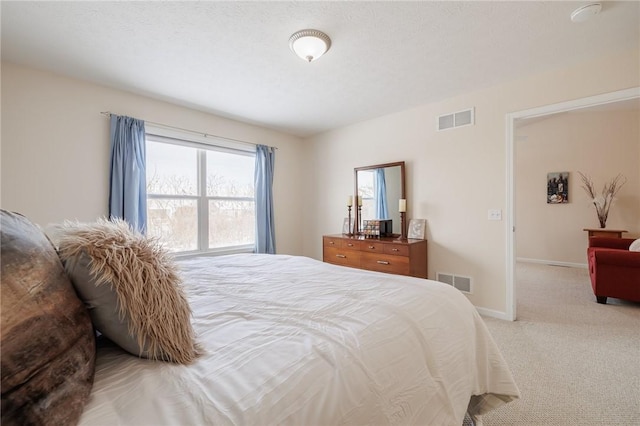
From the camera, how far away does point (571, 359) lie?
6.83 feet

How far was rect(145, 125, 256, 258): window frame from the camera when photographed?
318cm

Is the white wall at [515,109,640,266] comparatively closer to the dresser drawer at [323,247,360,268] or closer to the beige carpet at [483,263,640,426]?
the beige carpet at [483,263,640,426]

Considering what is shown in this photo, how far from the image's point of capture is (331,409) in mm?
720

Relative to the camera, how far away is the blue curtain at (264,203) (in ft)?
13.2

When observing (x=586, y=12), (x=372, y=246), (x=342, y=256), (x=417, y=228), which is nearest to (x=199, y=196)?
(x=342, y=256)

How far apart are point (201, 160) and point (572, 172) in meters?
6.92

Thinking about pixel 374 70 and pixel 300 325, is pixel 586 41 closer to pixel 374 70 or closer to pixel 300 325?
A: pixel 374 70

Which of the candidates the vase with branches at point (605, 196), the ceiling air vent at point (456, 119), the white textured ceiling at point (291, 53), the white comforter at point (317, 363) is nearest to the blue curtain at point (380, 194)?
the ceiling air vent at point (456, 119)

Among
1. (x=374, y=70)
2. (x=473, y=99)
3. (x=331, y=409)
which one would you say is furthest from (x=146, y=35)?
(x=473, y=99)

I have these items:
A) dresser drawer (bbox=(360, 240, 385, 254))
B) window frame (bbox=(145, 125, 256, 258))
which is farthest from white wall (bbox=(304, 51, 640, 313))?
window frame (bbox=(145, 125, 256, 258))

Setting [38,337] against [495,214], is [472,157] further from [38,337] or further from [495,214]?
[38,337]

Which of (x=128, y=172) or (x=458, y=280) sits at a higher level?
(x=128, y=172)

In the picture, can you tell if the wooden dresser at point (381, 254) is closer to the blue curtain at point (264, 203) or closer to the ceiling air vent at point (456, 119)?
the blue curtain at point (264, 203)

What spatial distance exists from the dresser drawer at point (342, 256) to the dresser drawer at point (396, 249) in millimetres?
430
